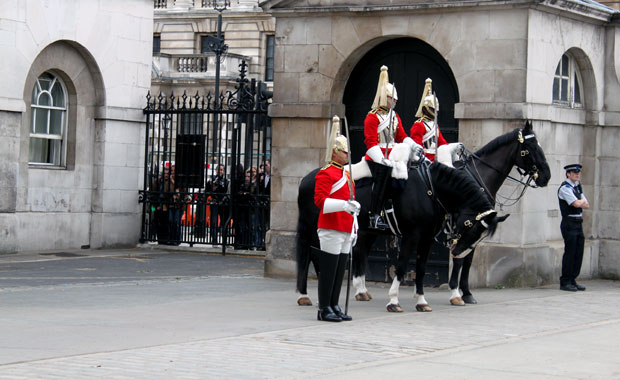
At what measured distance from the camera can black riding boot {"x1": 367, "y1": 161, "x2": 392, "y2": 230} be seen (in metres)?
13.7

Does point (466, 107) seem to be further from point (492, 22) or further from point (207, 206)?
point (207, 206)

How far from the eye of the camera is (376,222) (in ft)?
45.6

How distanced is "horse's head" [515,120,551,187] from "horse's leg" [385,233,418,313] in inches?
83.5

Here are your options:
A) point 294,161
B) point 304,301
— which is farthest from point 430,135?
point 294,161

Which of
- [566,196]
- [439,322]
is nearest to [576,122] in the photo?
[566,196]

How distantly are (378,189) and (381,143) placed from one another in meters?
0.68

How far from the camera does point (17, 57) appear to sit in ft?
67.8

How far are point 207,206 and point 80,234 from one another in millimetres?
2646

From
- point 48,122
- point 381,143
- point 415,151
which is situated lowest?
point 415,151

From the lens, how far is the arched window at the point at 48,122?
21672 mm

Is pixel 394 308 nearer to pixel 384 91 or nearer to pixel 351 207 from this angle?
pixel 351 207

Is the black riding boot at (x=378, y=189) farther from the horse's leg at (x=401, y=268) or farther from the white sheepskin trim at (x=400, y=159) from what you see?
the horse's leg at (x=401, y=268)

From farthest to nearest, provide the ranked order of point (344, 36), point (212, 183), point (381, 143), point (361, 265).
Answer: point (212, 183), point (344, 36), point (361, 265), point (381, 143)

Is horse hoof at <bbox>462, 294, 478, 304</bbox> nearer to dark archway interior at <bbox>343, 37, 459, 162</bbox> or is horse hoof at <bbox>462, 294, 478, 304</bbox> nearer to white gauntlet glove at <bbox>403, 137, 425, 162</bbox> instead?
white gauntlet glove at <bbox>403, 137, 425, 162</bbox>
